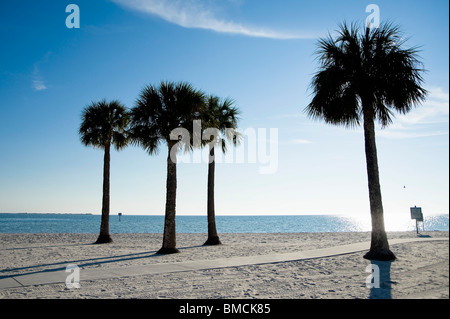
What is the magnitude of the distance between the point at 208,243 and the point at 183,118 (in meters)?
7.89

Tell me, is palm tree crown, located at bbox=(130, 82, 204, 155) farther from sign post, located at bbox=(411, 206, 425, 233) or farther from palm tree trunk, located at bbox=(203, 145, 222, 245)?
sign post, located at bbox=(411, 206, 425, 233)

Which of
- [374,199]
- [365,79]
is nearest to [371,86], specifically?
[365,79]

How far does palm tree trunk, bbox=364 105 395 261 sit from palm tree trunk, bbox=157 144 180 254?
850cm

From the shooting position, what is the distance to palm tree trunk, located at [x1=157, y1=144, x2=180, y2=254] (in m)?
14.8

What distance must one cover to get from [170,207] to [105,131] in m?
9.01

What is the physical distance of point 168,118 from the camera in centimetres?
1534

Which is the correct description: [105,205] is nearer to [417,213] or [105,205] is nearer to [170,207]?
[170,207]

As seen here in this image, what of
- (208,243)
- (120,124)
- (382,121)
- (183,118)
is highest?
(120,124)

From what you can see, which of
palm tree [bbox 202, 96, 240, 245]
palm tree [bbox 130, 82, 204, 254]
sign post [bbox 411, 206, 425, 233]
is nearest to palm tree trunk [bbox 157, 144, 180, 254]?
palm tree [bbox 130, 82, 204, 254]

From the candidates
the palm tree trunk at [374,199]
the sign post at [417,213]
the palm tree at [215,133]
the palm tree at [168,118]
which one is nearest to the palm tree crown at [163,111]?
the palm tree at [168,118]

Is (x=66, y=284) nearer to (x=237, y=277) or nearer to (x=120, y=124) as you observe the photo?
(x=237, y=277)

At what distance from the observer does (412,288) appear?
6.33 metres
